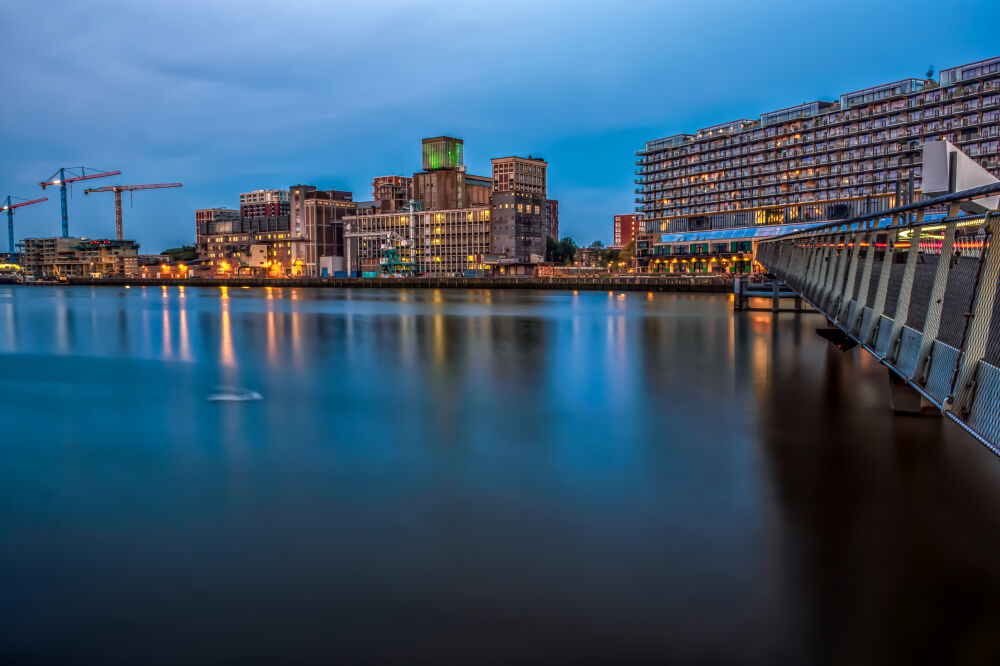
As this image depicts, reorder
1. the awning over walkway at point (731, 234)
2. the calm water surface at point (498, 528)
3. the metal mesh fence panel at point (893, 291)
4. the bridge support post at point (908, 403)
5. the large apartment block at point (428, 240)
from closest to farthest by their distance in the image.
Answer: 1. the calm water surface at point (498, 528)
2. the metal mesh fence panel at point (893, 291)
3. the bridge support post at point (908, 403)
4. the awning over walkway at point (731, 234)
5. the large apartment block at point (428, 240)

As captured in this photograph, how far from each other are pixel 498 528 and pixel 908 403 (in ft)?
26.5

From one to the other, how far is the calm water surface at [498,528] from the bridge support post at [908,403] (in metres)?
0.51

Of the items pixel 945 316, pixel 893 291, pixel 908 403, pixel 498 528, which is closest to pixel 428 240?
pixel 908 403

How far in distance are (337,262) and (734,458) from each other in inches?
7511

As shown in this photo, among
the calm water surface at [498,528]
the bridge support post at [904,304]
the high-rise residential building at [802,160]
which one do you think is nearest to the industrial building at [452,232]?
the high-rise residential building at [802,160]

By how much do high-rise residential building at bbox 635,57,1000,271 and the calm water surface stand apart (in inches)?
3868

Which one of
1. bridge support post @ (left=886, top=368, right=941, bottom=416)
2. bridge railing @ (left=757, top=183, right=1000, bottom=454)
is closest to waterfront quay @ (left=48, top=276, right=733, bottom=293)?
bridge support post @ (left=886, top=368, right=941, bottom=416)

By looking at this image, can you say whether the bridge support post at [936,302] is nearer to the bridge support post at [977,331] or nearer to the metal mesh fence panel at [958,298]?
the metal mesh fence panel at [958,298]

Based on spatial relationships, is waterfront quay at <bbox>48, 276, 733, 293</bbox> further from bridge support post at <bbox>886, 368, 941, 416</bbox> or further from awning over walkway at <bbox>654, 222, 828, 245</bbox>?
bridge support post at <bbox>886, 368, 941, 416</bbox>

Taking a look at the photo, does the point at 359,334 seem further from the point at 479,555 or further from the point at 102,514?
the point at 479,555

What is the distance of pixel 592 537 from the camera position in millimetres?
6566

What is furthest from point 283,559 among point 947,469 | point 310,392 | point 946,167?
point 946,167

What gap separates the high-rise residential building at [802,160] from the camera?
3893 inches

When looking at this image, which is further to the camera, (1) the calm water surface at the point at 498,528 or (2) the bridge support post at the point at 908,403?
(2) the bridge support post at the point at 908,403
